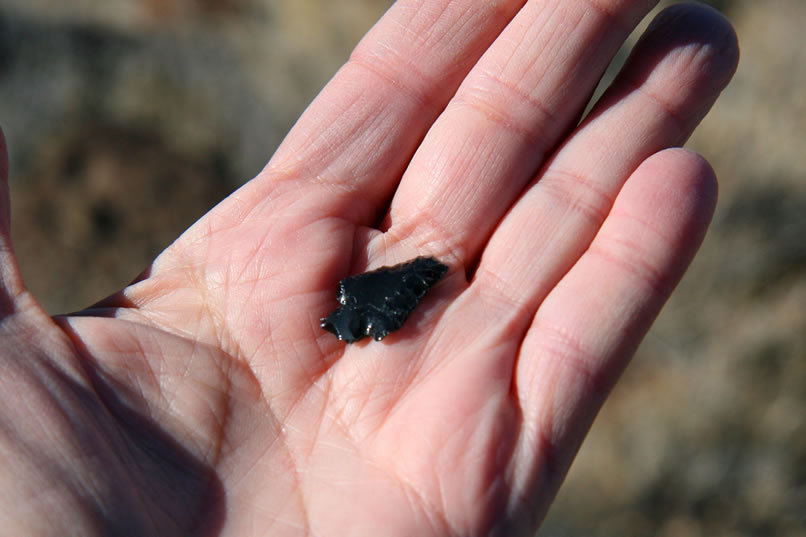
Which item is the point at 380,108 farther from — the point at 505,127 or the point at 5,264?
the point at 5,264

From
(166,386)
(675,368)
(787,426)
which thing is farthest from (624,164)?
(787,426)

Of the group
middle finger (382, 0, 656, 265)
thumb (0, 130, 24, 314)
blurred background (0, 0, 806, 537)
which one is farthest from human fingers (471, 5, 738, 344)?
blurred background (0, 0, 806, 537)

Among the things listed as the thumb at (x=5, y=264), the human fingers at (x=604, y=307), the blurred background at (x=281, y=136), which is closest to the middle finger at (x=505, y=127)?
the human fingers at (x=604, y=307)

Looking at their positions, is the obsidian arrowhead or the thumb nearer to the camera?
the thumb

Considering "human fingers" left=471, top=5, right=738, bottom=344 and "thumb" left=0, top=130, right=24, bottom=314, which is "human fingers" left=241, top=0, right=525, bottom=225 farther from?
"thumb" left=0, top=130, right=24, bottom=314

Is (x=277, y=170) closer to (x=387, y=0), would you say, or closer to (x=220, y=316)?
(x=220, y=316)

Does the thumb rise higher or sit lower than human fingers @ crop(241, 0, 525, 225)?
lower
